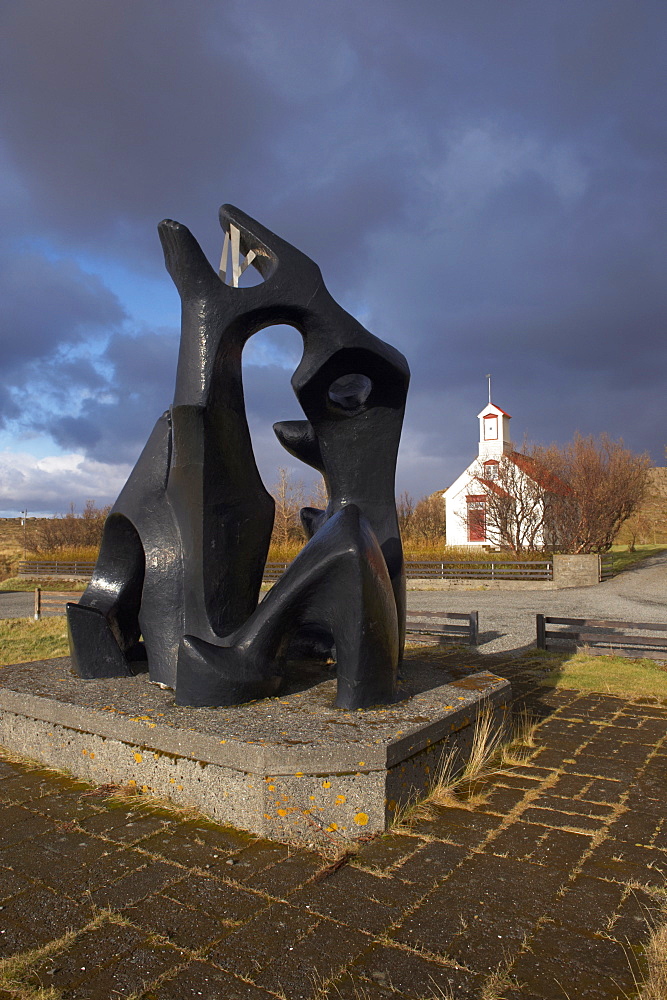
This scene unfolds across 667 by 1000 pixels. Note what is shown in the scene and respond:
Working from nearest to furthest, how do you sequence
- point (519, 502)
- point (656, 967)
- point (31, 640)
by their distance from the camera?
point (656, 967)
point (31, 640)
point (519, 502)

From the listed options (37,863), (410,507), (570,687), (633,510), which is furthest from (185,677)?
(410,507)

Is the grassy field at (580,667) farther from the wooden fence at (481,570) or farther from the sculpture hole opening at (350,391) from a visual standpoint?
the wooden fence at (481,570)

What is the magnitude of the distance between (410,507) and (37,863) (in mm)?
43945

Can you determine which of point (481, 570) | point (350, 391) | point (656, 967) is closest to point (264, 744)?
point (656, 967)

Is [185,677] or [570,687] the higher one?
[185,677]

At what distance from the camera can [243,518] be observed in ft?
18.0

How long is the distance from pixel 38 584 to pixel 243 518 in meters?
29.1

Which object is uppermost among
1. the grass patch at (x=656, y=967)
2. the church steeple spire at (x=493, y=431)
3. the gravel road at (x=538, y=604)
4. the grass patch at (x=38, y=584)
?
the church steeple spire at (x=493, y=431)

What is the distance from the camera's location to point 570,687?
7766 millimetres

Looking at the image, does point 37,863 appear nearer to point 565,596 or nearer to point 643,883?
point 643,883

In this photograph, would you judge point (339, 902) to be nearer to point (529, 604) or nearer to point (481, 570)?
point (529, 604)

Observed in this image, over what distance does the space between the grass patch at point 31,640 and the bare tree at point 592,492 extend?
19392 millimetres

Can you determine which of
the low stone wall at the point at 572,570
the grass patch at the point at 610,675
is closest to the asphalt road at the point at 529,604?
the low stone wall at the point at 572,570

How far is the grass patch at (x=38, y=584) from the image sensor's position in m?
29.2
